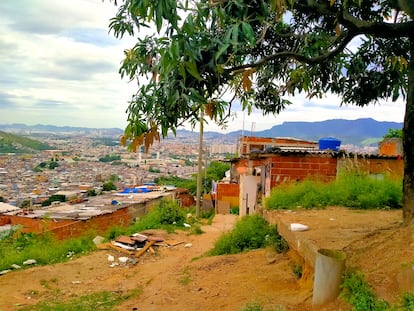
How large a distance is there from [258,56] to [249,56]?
0.89ft

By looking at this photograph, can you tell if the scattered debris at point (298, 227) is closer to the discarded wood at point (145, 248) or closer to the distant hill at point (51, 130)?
the discarded wood at point (145, 248)

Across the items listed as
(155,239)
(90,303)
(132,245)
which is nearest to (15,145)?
(155,239)

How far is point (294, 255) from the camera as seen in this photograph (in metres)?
5.47

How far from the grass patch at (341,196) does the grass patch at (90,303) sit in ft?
10.4

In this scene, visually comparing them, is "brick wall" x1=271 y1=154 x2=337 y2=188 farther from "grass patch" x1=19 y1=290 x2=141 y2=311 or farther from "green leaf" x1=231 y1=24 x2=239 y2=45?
"green leaf" x1=231 y1=24 x2=239 y2=45

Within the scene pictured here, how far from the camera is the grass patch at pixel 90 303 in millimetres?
5555

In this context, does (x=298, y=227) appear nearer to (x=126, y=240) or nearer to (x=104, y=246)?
(x=126, y=240)

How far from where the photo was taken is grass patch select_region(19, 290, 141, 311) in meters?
5.55

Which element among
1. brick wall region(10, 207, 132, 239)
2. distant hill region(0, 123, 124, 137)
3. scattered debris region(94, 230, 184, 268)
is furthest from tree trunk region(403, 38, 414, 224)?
distant hill region(0, 123, 124, 137)

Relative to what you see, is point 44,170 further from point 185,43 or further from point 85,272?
point 185,43

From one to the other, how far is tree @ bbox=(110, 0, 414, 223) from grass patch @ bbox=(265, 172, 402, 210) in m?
1.94

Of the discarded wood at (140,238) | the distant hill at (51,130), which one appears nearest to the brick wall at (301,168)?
the discarded wood at (140,238)

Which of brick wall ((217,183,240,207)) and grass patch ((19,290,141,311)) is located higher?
grass patch ((19,290,141,311))

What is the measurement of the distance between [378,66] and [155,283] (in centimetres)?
504
